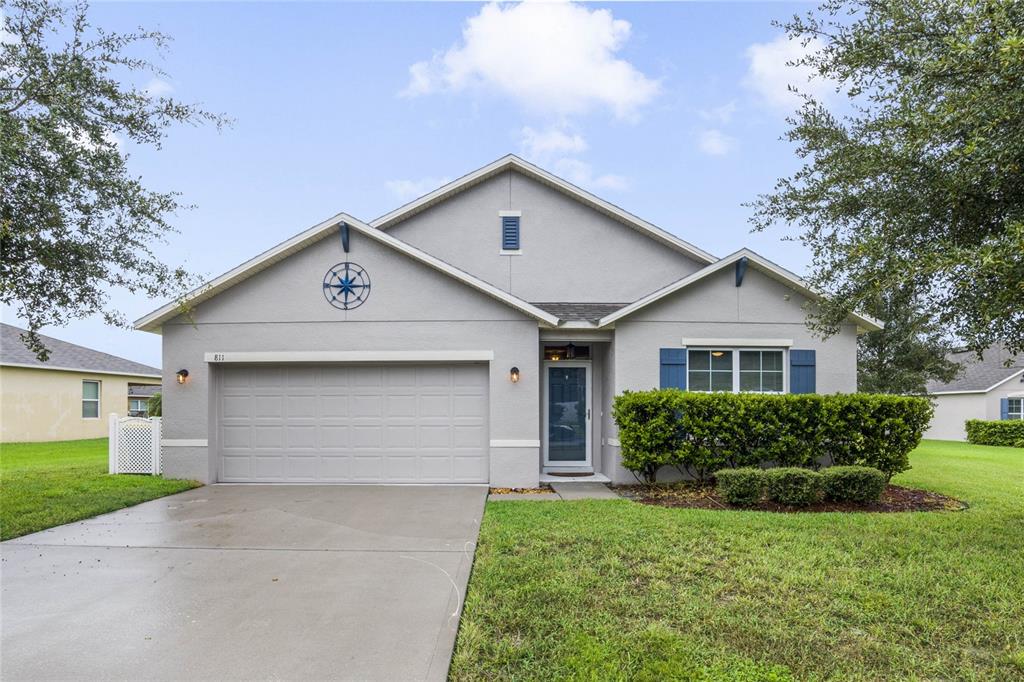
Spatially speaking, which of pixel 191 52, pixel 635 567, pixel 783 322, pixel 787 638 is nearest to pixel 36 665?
pixel 635 567

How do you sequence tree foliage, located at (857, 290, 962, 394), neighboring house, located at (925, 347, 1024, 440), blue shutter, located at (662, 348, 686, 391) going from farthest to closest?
neighboring house, located at (925, 347, 1024, 440) → tree foliage, located at (857, 290, 962, 394) → blue shutter, located at (662, 348, 686, 391)

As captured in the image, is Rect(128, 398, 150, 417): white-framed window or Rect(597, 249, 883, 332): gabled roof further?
Rect(128, 398, 150, 417): white-framed window

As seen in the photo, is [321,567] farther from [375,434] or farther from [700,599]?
[375,434]

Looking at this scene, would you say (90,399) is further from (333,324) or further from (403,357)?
(403,357)

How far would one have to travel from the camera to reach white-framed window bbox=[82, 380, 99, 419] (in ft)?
74.1

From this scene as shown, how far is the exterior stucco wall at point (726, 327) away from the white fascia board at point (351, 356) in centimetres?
266

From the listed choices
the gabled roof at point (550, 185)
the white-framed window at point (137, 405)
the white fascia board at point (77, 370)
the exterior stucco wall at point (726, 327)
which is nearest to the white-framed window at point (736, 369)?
the exterior stucco wall at point (726, 327)

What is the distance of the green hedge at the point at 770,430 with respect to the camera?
30.6ft

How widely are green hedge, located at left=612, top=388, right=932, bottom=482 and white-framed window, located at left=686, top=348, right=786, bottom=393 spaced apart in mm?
1090

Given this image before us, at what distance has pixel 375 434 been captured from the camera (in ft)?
34.2

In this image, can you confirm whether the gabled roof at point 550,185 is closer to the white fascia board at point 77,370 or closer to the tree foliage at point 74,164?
the tree foliage at point 74,164

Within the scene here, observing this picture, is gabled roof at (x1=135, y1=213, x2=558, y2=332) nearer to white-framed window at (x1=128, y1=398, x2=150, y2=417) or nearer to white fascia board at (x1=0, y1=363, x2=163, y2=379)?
white fascia board at (x1=0, y1=363, x2=163, y2=379)

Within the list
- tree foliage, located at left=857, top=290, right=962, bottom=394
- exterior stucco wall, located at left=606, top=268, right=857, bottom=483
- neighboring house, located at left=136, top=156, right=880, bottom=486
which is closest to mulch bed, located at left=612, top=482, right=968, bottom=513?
neighboring house, located at left=136, top=156, right=880, bottom=486

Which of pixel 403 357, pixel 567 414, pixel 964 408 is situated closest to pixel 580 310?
pixel 567 414
